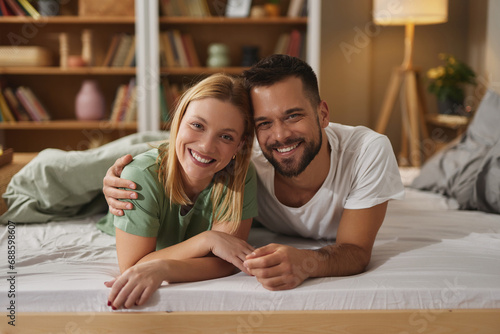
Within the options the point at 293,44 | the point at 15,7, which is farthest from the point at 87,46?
the point at 293,44

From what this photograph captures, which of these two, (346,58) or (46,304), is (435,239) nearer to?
(46,304)

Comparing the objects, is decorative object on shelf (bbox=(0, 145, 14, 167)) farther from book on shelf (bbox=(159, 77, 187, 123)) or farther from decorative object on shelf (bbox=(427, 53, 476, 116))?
decorative object on shelf (bbox=(427, 53, 476, 116))

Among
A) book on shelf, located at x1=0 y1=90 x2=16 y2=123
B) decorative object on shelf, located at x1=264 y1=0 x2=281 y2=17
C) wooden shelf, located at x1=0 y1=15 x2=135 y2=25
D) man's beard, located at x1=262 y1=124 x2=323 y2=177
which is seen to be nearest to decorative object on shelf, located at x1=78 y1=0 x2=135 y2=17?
wooden shelf, located at x1=0 y1=15 x2=135 y2=25

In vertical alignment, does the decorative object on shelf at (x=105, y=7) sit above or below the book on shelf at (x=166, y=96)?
above

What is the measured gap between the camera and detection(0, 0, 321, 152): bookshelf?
3256mm

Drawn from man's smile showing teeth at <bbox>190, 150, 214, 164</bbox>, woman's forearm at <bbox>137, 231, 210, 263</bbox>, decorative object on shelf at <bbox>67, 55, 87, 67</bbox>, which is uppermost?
decorative object on shelf at <bbox>67, 55, 87, 67</bbox>

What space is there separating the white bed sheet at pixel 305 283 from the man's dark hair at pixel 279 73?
45 cm

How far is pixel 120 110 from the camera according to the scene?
3.37 meters

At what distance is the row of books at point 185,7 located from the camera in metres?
3.30

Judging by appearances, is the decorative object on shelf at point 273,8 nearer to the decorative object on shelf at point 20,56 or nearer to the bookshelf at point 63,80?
the bookshelf at point 63,80

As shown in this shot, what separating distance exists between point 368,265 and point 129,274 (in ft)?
1.99

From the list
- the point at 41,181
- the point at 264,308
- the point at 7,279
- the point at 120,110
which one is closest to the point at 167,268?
the point at 264,308

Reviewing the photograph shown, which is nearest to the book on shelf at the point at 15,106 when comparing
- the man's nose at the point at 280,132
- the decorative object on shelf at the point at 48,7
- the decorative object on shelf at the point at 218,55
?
the decorative object on shelf at the point at 48,7

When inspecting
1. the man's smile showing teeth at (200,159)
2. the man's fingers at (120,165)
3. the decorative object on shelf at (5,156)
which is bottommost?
the decorative object on shelf at (5,156)
